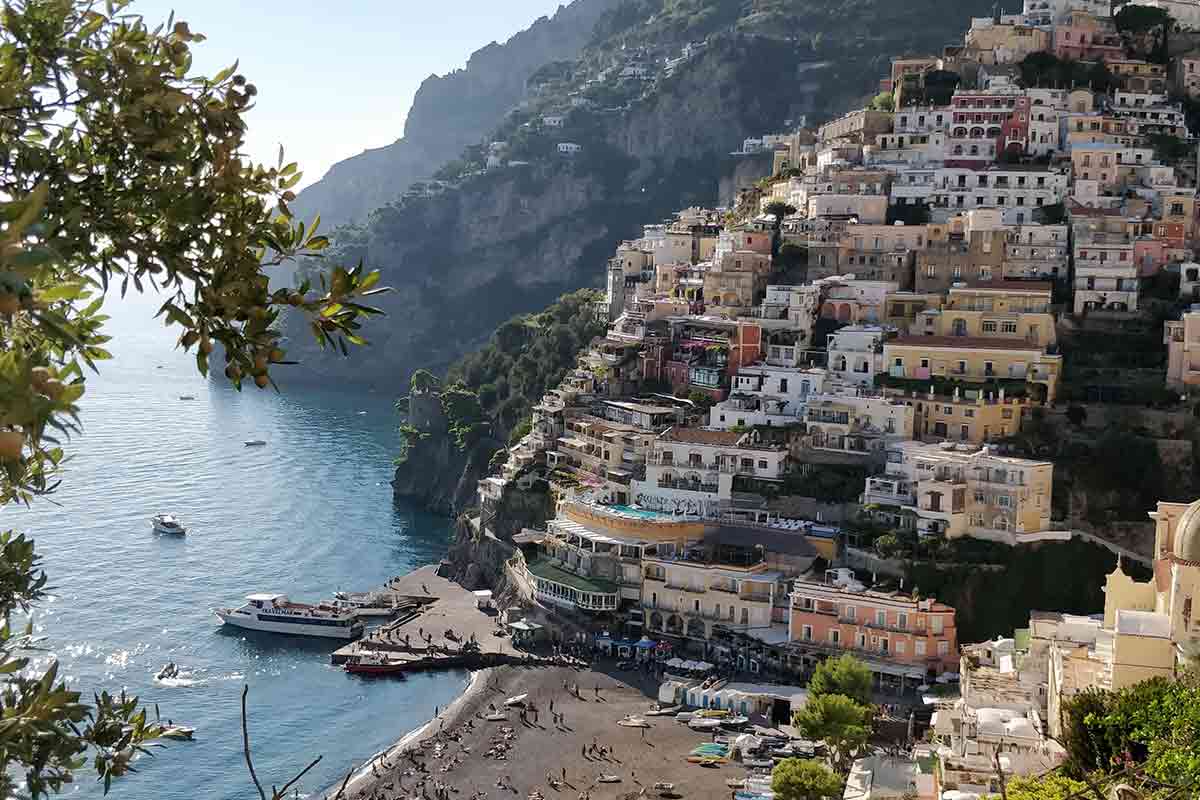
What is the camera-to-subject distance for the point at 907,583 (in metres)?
37.3

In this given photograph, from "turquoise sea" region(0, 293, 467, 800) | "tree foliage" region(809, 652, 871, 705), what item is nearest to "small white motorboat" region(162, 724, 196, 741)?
"turquoise sea" region(0, 293, 467, 800)

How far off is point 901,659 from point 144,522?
113 ft

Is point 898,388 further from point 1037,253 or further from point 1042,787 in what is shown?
point 1042,787

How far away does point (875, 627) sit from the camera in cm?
3634

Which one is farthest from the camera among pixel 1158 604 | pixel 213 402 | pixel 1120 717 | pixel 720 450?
pixel 213 402

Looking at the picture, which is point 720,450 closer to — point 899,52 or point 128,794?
point 128,794

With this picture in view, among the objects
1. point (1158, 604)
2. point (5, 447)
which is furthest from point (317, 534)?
point (5, 447)

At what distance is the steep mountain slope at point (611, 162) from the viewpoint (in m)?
103

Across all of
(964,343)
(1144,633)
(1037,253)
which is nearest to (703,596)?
(964,343)

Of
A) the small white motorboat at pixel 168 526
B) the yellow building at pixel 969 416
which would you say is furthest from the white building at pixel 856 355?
the small white motorboat at pixel 168 526

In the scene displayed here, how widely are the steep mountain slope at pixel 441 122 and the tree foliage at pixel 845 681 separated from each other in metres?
150

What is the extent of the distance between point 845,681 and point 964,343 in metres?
15.5

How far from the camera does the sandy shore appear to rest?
31.1 m

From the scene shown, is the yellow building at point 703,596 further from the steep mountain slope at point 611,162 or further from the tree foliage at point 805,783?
the steep mountain slope at point 611,162
